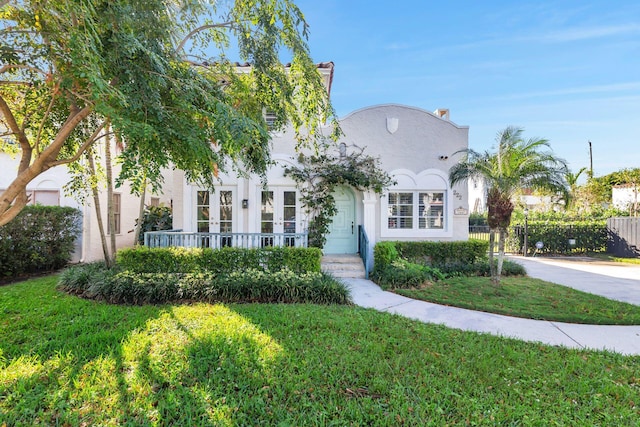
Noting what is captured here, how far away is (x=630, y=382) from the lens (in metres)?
3.63

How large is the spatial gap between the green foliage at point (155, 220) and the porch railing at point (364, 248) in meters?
7.61

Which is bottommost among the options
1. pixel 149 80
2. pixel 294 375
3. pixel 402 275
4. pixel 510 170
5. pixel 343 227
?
pixel 294 375

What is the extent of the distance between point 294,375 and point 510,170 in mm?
7634

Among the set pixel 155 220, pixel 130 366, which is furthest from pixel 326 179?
pixel 130 366

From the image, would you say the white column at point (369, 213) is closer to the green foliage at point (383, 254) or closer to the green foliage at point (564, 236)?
the green foliage at point (383, 254)

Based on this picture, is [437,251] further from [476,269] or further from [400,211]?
[400,211]

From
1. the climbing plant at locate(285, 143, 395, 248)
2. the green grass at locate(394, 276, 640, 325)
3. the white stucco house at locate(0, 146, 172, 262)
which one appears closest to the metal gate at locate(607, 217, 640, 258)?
the green grass at locate(394, 276, 640, 325)

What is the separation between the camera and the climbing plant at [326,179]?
10.2 m

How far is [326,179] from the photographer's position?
1041 centimetres

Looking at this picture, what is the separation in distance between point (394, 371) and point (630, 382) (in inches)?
112

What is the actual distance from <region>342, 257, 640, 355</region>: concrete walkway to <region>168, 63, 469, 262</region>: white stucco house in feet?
9.07

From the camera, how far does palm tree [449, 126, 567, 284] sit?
25.7 ft

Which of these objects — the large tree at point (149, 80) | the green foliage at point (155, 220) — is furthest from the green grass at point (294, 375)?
the green foliage at point (155, 220)

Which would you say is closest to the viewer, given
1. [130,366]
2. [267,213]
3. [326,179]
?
[130,366]
